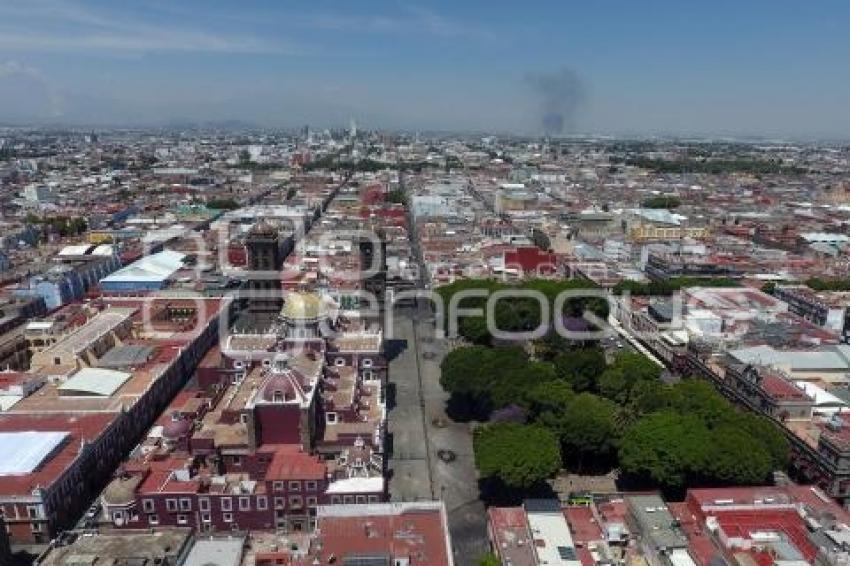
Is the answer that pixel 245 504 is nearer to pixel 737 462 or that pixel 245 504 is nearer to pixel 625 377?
pixel 737 462

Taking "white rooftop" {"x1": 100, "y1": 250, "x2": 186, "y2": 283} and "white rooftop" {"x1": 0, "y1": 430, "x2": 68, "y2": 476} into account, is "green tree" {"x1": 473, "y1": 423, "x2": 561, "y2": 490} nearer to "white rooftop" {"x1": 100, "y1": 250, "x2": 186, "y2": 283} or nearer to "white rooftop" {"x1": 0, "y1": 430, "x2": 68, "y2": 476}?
"white rooftop" {"x1": 0, "y1": 430, "x2": 68, "y2": 476}

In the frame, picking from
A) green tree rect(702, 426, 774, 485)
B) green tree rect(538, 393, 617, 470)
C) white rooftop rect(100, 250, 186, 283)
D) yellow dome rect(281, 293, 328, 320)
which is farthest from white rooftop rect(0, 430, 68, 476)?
green tree rect(702, 426, 774, 485)

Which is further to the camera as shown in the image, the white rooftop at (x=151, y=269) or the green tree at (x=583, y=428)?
the white rooftop at (x=151, y=269)

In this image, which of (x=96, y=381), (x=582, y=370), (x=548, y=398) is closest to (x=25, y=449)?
(x=96, y=381)

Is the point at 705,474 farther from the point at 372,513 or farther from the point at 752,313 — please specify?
the point at 752,313

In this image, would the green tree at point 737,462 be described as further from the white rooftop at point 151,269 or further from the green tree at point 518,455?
the white rooftop at point 151,269

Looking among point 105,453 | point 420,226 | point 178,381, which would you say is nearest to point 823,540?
point 105,453

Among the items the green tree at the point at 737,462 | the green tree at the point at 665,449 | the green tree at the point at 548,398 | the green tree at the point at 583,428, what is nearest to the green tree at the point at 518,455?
the green tree at the point at 583,428
